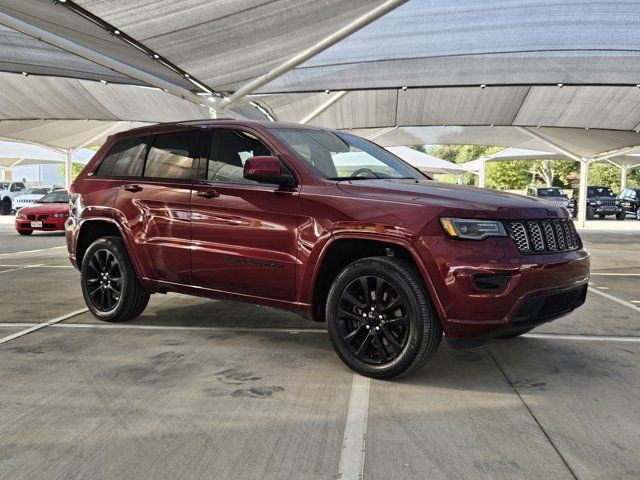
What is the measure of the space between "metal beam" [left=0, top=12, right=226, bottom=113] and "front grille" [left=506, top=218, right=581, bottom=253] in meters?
8.93

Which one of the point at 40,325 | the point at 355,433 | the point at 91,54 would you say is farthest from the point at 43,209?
the point at 355,433

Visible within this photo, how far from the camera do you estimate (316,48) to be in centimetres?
1298

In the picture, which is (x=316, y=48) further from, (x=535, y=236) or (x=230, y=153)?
(x=535, y=236)

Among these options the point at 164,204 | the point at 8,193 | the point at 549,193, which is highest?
the point at 549,193

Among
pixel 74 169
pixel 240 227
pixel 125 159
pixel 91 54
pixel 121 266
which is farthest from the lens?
pixel 74 169

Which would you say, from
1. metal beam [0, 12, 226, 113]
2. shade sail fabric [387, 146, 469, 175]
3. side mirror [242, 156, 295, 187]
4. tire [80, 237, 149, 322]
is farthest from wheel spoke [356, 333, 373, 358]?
shade sail fabric [387, 146, 469, 175]

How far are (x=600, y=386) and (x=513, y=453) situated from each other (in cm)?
141

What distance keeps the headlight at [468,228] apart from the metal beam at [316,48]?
7.89 m

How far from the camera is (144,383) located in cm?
417

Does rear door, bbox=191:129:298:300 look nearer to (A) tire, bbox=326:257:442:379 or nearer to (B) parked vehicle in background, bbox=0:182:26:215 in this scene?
(A) tire, bbox=326:257:442:379

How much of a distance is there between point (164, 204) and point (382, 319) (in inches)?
87.6

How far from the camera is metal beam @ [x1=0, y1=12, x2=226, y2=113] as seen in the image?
33.4ft

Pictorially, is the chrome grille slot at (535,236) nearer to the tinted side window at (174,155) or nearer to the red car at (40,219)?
the tinted side window at (174,155)

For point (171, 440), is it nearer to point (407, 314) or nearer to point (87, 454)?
point (87, 454)
